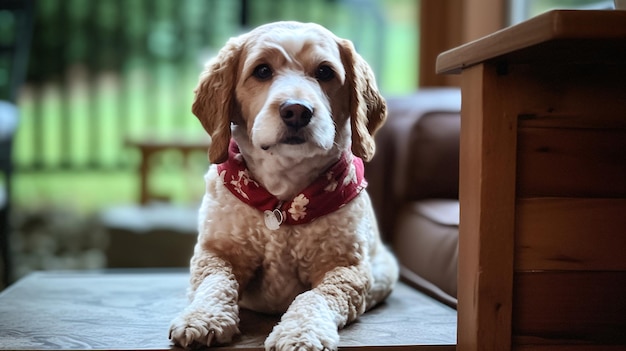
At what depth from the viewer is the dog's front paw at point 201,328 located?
1.16m

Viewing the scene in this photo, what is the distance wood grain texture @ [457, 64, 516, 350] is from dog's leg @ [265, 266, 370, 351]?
250mm

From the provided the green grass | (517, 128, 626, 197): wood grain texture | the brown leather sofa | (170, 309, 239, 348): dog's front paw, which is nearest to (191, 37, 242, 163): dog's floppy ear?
(170, 309, 239, 348): dog's front paw

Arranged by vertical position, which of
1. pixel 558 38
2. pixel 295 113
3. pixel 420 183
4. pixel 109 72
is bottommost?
pixel 420 183

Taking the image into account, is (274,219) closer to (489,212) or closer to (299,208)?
(299,208)

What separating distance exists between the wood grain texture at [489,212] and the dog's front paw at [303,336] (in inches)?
10.1

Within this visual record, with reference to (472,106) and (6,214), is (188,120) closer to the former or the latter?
(6,214)

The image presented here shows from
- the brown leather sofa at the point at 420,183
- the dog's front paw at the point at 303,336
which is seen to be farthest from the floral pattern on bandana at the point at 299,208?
the brown leather sofa at the point at 420,183

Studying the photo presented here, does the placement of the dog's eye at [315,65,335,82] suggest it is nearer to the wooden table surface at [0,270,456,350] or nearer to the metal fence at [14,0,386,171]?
the wooden table surface at [0,270,456,350]

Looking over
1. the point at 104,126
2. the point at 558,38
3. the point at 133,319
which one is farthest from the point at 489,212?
the point at 104,126

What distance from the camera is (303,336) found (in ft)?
3.69

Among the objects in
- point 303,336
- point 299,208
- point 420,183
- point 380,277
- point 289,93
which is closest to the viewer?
point 303,336

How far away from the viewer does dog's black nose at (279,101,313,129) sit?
1.19m

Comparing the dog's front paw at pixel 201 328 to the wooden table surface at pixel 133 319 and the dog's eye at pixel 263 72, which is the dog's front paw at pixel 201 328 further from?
the dog's eye at pixel 263 72

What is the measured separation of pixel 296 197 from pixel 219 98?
0.86 feet
